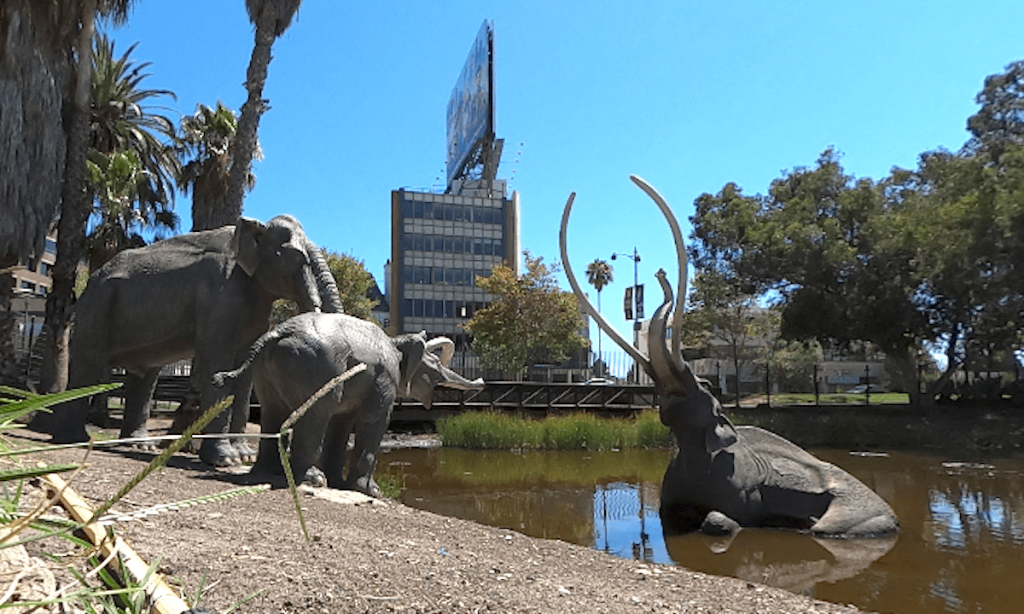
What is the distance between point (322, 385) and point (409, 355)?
1276 millimetres

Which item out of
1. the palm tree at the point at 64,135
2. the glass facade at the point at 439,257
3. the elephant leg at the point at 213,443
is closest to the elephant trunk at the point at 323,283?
the elephant leg at the point at 213,443

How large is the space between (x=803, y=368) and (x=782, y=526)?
4007cm

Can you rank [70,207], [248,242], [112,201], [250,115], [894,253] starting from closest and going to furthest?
1. [248,242]
2. [70,207]
3. [250,115]
4. [112,201]
5. [894,253]

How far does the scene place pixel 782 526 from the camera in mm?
6031

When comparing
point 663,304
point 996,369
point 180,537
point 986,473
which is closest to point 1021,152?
point 996,369

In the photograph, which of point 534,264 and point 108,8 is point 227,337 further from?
point 534,264

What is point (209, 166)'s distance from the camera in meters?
18.0

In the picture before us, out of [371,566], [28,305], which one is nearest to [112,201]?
[28,305]

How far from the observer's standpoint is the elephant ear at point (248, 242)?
6723 millimetres

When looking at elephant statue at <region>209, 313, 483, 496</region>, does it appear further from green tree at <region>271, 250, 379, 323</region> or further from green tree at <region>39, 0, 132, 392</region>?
green tree at <region>271, 250, 379, 323</region>

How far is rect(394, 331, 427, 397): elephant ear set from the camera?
6520 mm

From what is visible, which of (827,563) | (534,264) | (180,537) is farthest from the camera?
(534,264)

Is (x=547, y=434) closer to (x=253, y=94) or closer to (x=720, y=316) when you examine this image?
(x=253, y=94)

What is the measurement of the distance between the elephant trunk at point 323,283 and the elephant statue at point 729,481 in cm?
269
